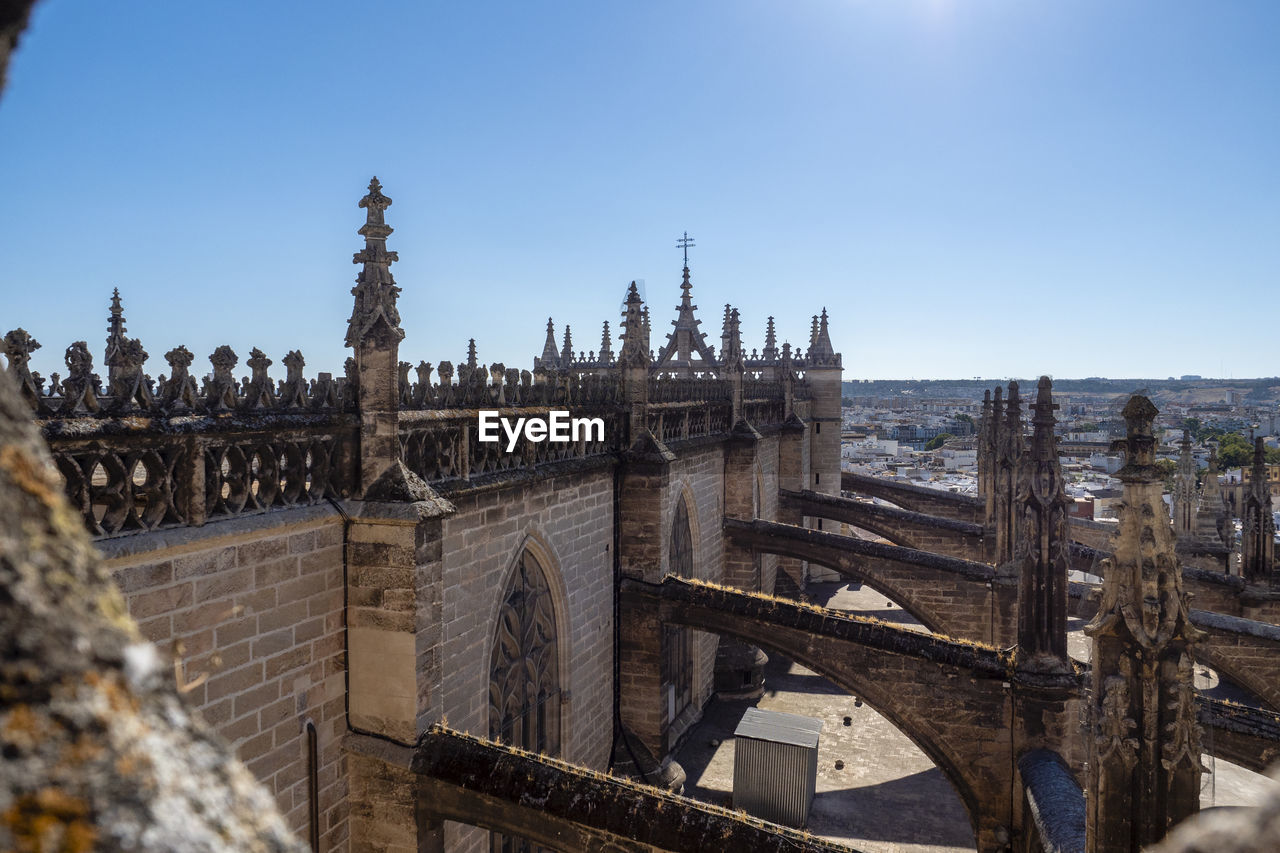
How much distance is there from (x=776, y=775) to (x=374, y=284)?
1076 centimetres

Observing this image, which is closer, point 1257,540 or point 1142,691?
point 1142,691

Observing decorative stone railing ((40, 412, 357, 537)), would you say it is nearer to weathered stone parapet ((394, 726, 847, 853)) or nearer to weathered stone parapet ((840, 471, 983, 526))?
weathered stone parapet ((394, 726, 847, 853))

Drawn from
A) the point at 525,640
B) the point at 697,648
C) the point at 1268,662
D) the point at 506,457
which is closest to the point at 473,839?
the point at 525,640

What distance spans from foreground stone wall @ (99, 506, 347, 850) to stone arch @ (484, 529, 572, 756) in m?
2.63

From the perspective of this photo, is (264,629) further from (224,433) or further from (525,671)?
(525,671)

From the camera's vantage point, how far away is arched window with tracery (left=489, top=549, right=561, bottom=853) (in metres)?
10.2

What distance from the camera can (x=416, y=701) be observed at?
7344 mm

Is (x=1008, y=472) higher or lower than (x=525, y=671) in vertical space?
higher

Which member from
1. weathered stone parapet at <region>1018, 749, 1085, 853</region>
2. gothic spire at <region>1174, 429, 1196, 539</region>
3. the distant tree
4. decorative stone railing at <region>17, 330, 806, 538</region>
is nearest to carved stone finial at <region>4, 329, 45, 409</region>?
decorative stone railing at <region>17, 330, 806, 538</region>

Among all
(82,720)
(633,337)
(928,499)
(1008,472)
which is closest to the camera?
(82,720)

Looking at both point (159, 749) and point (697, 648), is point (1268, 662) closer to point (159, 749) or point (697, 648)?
point (697, 648)

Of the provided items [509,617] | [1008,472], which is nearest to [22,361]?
[509,617]

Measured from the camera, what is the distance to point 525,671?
10.9m

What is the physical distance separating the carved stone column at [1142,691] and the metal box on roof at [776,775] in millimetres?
7580
